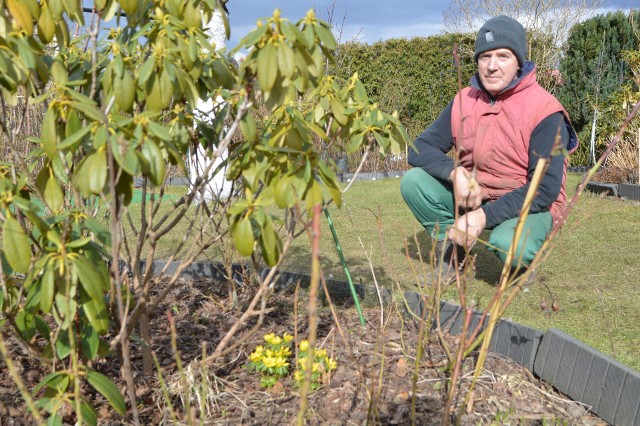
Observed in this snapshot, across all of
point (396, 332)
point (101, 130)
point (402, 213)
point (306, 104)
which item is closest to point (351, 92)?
point (306, 104)

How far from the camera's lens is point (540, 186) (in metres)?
3.30

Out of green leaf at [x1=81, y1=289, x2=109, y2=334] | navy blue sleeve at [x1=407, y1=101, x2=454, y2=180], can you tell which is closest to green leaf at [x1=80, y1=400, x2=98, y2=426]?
green leaf at [x1=81, y1=289, x2=109, y2=334]

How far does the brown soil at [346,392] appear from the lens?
6.70 feet

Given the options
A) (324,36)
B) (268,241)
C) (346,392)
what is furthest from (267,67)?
(346,392)

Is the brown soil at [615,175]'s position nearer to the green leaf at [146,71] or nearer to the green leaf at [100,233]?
the green leaf at [146,71]

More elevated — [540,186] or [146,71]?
[146,71]

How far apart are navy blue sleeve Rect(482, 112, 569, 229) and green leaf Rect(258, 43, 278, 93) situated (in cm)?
215

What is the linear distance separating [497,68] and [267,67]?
2.25 meters

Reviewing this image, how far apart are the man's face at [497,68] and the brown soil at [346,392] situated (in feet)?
5.00

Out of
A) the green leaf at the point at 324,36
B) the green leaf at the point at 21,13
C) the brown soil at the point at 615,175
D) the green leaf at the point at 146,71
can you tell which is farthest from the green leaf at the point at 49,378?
the brown soil at the point at 615,175

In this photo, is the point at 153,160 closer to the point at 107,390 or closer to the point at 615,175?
the point at 107,390

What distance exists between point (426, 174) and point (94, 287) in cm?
276

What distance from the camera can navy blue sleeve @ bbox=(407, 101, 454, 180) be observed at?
3.71 m

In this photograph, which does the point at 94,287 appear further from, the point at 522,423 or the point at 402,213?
the point at 402,213
